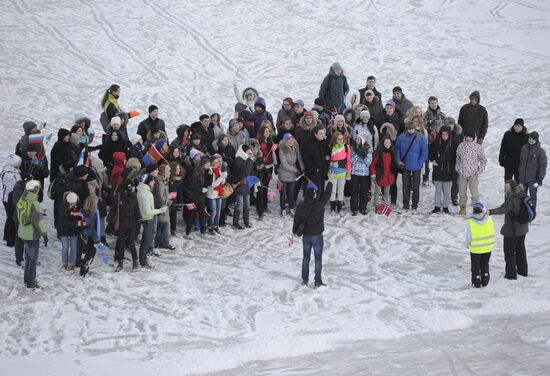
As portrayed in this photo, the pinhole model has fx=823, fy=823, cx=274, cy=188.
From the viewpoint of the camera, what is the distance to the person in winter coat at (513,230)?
1226cm

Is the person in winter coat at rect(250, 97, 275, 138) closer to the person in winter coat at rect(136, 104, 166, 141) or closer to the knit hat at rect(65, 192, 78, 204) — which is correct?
the person in winter coat at rect(136, 104, 166, 141)

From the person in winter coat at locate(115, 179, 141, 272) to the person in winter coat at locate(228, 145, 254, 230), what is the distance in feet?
8.27

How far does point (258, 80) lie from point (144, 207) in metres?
12.1

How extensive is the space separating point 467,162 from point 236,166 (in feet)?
14.3

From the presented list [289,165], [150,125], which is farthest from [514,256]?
[150,125]

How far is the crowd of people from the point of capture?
12.8m

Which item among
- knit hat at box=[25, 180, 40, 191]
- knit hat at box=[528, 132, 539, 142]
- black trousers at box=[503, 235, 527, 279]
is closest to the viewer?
knit hat at box=[25, 180, 40, 191]

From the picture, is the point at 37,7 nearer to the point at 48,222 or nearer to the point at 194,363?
the point at 48,222

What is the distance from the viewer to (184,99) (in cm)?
2280

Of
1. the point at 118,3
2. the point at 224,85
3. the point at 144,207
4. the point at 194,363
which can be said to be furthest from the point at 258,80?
the point at 194,363

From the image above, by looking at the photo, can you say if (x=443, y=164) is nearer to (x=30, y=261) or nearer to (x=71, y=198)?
(x=71, y=198)

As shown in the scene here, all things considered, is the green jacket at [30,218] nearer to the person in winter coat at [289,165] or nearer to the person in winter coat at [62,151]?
the person in winter coat at [62,151]

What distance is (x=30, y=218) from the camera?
38.5 ft

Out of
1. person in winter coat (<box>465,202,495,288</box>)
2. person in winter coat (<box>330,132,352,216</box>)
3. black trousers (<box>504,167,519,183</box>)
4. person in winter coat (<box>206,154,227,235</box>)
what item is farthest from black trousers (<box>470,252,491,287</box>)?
person in winter coat (<box>206,154,227,235</box>)
